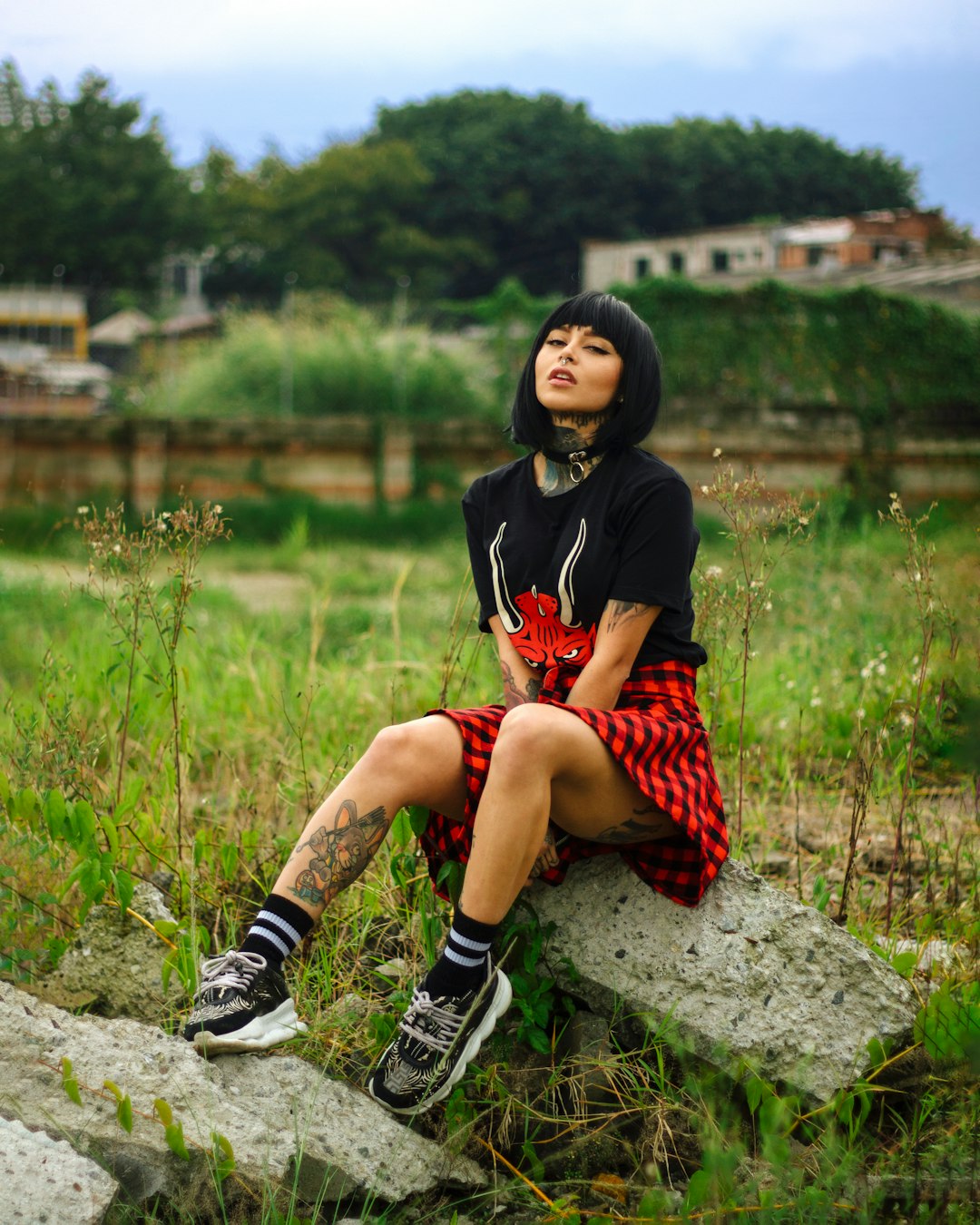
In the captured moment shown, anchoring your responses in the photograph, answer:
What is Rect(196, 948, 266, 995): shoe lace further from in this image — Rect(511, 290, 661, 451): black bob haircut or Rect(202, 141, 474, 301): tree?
Rect(202, 141, 474, 301): tree

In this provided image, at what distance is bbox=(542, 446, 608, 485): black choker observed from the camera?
2754 mm

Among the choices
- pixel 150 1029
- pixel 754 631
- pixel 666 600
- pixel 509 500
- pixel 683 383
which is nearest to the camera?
pixel 150 1029

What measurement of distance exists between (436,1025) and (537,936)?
348 mm

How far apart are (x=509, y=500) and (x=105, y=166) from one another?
1514 inches

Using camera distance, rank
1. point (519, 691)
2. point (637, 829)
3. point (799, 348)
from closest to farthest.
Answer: point (637, 829), point (519, 691), point (799, 348)

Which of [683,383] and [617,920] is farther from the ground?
[683,383]

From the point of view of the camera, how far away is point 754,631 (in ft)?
19.0

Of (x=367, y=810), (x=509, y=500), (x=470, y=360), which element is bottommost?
(x=367, y=810)

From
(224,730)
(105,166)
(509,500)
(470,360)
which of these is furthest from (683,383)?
(105,166)

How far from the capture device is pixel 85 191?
3622 centimetres

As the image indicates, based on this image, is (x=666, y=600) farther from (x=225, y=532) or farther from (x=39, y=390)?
(x=39, y=390)

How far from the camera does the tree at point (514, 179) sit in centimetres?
4119

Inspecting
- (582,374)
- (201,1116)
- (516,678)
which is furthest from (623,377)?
(201,1116)

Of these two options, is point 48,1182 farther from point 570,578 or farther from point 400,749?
point 570,578
